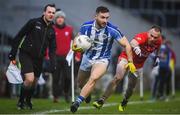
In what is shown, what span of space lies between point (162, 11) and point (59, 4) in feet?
26.7

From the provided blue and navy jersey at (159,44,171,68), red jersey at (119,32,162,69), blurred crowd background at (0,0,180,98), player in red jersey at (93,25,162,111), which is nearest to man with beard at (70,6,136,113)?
player in red jersey at (93,25,162,111)

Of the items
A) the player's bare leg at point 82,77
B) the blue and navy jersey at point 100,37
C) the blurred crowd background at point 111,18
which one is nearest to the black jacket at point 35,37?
the player's bare leg at point 82,77

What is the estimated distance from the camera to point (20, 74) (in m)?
18.6

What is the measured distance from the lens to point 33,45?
60.5ft

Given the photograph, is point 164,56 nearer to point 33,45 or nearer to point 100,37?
point 33,45

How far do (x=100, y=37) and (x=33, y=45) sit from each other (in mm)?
1912

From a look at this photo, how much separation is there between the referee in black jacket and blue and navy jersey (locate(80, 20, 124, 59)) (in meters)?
1.47

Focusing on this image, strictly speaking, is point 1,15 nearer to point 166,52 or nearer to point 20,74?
point 166,52

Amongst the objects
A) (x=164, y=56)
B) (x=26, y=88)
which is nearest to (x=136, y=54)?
(x=26, y=88)

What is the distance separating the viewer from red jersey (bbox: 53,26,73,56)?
2273 centimetres

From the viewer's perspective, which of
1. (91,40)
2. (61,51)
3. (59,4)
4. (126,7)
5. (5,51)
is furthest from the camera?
(126,7)

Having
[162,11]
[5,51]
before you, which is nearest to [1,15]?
[5,51]

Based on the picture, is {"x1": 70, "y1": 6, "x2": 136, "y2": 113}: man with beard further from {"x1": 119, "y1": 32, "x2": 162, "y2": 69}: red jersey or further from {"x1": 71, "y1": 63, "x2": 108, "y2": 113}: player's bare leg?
{"x1": 119, "y1": 32, "x2": 162, "y2": 69}: red jersey

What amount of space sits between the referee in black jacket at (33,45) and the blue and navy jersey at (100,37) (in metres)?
1.47
